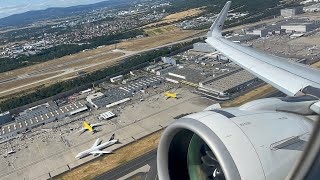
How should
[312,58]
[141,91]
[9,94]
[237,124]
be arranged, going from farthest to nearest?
[9,94]
[312,58]
[141,91]
[237,124]

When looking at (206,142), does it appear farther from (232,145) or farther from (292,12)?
(292,12)

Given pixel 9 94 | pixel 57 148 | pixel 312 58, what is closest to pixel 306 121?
pixel 57 148

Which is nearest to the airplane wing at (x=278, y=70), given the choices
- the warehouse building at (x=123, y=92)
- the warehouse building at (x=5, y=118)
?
the warehouse building at (x=123, y=92)

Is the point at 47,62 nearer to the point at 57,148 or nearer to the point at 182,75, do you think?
the point at 182,75

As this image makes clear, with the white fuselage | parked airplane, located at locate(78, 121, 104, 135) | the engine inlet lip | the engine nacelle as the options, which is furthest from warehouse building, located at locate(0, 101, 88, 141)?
the engine nacelle

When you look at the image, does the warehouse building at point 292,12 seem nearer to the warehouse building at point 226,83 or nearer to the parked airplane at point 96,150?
the warehouse building at point 226,83

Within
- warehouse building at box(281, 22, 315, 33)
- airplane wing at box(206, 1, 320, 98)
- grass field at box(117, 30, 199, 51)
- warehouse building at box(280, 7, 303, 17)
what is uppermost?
airplane wing at box(206, 1, 320, 98)

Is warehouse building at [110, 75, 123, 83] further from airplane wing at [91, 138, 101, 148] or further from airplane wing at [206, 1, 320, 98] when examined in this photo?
airplane wing at [206, 1, 320, 98]

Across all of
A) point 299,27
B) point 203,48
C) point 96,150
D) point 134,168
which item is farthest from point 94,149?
point 299,27
